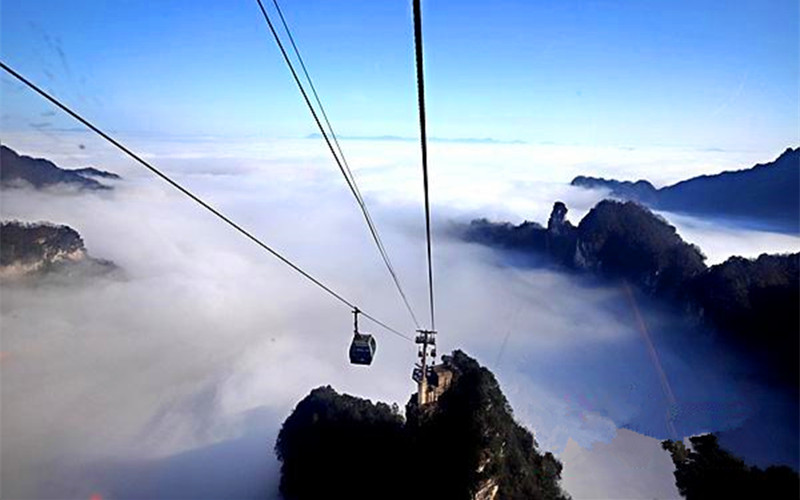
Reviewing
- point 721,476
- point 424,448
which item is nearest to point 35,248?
point 424,448

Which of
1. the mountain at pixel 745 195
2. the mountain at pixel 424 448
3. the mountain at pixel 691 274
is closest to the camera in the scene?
the mountain at pixel 424 448

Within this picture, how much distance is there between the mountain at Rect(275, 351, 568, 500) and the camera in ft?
97.2

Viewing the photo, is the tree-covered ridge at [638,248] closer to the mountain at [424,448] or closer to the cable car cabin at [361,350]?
the mountain at [424,448]

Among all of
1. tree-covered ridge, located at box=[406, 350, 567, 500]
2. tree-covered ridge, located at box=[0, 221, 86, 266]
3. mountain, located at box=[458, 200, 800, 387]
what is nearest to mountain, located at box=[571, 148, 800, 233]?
mountain, located at box=[458, 200, 800, 387]

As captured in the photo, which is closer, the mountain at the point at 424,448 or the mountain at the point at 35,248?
the mountain at the point at 424,448

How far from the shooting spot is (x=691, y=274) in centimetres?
6800

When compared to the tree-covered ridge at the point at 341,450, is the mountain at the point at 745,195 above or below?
above

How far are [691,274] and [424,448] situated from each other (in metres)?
55.1

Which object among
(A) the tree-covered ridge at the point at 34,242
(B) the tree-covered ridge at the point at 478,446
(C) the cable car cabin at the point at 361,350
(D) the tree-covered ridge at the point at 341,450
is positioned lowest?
(D) the tree-covered ridge at the point at 341,450

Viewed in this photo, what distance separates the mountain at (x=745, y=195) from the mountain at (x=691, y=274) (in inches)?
479

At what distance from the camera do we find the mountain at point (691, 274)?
42.1m

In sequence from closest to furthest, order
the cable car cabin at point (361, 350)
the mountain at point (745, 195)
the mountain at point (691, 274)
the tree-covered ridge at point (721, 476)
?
the tree-covered ridge at point (721, 476), the cable car cabin at point (361, 350), the mountain at point (691, 274), the mountain at point (745, 195)

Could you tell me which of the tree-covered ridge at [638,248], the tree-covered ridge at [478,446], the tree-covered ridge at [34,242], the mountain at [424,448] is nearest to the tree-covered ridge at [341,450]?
the mountain at [424,448]

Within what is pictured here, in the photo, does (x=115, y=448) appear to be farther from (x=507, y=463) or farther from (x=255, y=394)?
(x=507, y=463)
